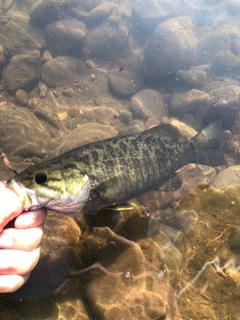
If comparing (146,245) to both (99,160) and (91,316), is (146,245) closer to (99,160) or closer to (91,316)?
(91,316)

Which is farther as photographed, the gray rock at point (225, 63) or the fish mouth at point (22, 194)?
the gray rock at point (225, 63)

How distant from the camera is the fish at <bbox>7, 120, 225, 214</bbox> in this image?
2634 mm

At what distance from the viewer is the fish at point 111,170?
2634 mm

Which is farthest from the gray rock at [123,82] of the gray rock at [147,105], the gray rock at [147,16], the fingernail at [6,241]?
the fingernail at [6,241]

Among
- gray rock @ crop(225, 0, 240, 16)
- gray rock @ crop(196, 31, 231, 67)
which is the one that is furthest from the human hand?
gray rock @ crop(225, 0, 240, 16)

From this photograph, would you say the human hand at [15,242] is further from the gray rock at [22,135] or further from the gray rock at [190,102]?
the gray rock at [190,102]

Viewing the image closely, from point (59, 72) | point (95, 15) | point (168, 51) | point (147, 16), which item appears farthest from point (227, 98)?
point (147, 16)

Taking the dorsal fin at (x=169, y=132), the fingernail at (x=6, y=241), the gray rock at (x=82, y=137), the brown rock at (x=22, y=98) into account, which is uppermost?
the fingernail at (x=6, y=241)

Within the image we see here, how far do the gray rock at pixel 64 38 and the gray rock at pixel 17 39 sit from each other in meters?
0.39

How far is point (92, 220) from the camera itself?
3344 millimetres

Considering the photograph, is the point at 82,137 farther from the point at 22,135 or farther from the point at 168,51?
the point at 168,51

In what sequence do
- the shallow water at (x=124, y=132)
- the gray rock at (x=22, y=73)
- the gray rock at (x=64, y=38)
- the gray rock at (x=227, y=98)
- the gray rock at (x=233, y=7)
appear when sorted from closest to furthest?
the shallow water at (x=124, y=132) < the gray rock at (x=227, y=98) < the gray rock at (x=22, y=73) < the gray rock at (x=64, y=38) < the gray rock at (x=233, y=7)

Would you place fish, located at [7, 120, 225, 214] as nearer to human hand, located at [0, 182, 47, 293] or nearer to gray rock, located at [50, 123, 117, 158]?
human hand, located at [0, 182, 47, 293]

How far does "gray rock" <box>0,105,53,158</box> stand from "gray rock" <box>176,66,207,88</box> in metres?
5.89
